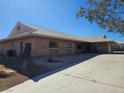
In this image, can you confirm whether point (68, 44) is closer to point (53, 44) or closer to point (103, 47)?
point (53, 44)

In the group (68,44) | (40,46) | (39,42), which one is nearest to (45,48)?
(40,46)

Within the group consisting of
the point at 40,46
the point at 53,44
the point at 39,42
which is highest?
the point at 39,42

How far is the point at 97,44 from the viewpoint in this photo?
105ft

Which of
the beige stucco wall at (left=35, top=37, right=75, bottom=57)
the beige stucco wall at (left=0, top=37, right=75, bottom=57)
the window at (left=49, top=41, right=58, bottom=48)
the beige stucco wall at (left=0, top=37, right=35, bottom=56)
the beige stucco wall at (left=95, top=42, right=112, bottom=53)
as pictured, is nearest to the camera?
the beige stucco wall at (left=0, top=37, right=75, bottom=57)

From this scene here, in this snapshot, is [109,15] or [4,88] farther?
[109,15]

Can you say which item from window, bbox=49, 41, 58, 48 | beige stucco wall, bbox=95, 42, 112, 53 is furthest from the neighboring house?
beige stucco wall, bbox=95, 42, 112, 53

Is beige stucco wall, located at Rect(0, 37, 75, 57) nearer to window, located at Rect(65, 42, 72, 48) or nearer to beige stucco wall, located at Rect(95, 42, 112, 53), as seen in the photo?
window, located at Rect(65, 42, 72, 48)

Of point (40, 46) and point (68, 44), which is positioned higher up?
point (68, 44)

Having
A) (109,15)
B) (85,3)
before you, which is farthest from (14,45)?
(109,15)

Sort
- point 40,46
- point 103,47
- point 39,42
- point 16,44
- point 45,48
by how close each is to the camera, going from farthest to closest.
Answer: point 103,47 < point 16,44 < point 45,48 < point 40,46 < point 39,42

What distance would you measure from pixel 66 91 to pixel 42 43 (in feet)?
40.9

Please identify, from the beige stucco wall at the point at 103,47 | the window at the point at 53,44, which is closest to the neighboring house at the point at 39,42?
the window at the point at 53,44

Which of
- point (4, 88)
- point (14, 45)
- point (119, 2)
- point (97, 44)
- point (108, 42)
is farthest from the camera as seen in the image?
point (97, 44)

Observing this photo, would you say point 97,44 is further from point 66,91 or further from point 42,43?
point 66,91
